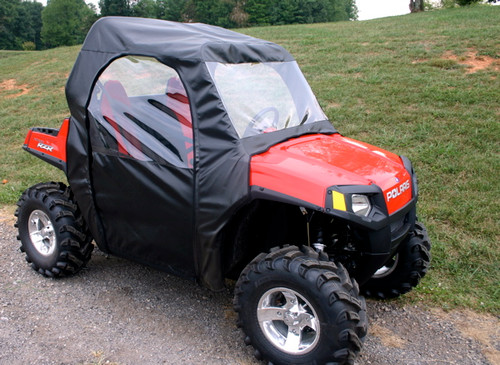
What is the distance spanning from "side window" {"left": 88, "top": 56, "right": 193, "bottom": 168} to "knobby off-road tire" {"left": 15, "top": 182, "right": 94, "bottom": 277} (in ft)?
2.59

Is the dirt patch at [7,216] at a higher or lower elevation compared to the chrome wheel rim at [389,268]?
lower

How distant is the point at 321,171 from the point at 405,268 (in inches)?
56.4

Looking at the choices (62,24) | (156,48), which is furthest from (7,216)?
(62,24)

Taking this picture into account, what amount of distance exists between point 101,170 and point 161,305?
1204 millimetres

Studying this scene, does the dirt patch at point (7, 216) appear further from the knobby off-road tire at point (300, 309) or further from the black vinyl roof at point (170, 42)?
the knobby off-road tire at point (300, 309)

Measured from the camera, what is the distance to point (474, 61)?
38.1 feet

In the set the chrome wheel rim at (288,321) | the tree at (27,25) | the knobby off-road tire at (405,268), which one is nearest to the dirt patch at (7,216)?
the chrome wheel rim at (288,321)

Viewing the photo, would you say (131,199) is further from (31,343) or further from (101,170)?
(31,343)

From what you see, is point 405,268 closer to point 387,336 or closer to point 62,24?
point 387,336

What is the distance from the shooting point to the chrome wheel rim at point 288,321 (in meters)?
3.10

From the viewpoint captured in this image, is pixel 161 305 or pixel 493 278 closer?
pixel 161 305

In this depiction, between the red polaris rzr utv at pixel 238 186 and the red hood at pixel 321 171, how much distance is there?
1 centimetres

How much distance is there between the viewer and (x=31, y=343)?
352 cm

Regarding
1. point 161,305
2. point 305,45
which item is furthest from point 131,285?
point 305,45
